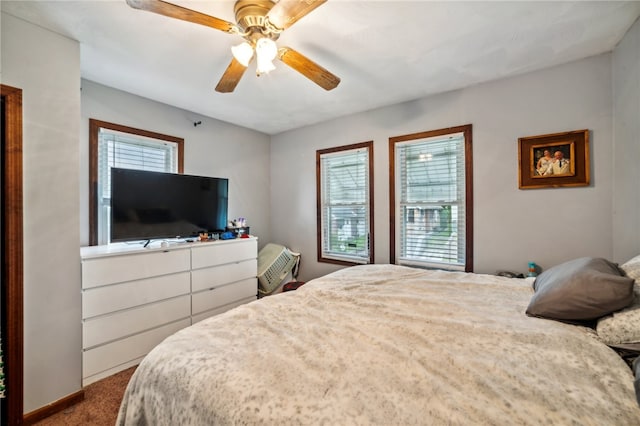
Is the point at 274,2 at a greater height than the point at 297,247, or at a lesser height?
greater

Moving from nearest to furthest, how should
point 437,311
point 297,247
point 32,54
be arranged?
point 437,311 < point 32,54 < point 297,247

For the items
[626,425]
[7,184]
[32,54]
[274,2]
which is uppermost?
[274,2]

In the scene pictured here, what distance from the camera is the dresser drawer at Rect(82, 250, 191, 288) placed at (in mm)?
1979

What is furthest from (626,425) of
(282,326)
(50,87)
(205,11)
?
(50,87)

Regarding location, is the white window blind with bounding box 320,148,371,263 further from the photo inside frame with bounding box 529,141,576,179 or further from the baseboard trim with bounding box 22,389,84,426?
the baseboard trim with bounding box 22,389,84,426

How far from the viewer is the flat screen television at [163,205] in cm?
232

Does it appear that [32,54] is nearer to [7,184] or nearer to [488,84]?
[7,184]

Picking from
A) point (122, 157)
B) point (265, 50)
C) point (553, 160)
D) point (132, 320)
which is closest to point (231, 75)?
point (265, 50)

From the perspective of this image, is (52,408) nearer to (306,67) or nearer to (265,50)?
(265,50)

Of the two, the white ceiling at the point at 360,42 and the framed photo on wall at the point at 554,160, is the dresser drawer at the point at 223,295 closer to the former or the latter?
the white ceiling at the point at 360,42

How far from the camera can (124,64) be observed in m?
2.16

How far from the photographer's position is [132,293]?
2.19 metres

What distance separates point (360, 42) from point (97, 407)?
10.2 feet

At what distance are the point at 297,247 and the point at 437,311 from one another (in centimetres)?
275
